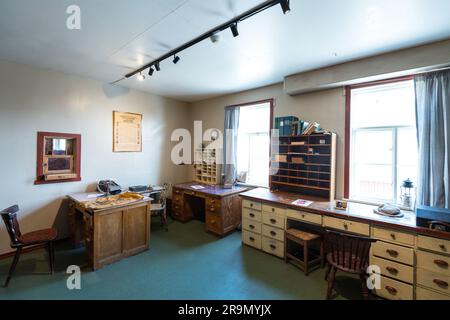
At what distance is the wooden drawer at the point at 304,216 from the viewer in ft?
8.31

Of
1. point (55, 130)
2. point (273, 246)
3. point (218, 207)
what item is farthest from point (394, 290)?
point (55, 130)

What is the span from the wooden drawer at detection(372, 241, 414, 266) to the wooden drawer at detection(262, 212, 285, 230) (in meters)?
1.04

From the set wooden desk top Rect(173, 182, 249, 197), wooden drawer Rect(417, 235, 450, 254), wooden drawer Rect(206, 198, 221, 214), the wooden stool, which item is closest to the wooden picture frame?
wooden desk top Rect(173, 182, 249, 197)

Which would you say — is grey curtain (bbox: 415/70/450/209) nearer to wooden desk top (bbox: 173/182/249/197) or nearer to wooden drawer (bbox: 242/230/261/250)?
wooden drawer (bbox: 242/230/261/250)

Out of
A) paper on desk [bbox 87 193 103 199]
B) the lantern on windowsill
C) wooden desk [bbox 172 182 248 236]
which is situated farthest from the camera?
wooden desk [bbox 172 182 248 236]

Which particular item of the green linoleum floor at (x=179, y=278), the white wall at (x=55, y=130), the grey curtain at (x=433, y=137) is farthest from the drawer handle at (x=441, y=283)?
the white wall at (x=55, y=130)

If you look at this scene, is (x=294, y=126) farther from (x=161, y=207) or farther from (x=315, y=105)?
(x=161, y=207)

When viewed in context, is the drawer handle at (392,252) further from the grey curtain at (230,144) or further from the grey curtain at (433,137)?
the grey curtain at (230,144)

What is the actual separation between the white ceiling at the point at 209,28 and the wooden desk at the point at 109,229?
77.9 inches

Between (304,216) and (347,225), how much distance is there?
0.48m

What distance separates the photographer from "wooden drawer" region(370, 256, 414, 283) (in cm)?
197

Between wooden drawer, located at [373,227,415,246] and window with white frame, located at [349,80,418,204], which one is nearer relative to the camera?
wooden drawer, located at [373,227,415,246]

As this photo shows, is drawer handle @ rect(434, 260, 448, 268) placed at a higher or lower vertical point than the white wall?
lower
